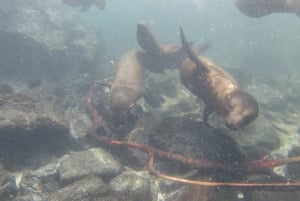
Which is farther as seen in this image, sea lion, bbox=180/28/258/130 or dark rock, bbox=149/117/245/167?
dark rock, bbox=149/117/245/167

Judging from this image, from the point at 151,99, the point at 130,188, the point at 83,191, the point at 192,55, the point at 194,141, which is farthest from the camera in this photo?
the point at 151,99

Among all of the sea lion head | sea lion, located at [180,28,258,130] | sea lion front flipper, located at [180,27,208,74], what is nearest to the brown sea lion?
sea lion, located at [180,28,258,130]

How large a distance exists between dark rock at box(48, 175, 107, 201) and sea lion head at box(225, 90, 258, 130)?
9.23 ft

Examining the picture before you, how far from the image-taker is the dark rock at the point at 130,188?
6.24 m

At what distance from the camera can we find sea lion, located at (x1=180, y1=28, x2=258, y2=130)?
6.02 meters

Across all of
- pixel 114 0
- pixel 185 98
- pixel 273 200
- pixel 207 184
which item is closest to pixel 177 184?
pixel 207 184

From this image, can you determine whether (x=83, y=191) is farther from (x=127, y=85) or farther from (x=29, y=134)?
→ (x=127, y=85)

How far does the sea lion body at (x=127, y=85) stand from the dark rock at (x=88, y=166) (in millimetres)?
1659

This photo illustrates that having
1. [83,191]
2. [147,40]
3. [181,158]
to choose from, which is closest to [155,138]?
[181,158]

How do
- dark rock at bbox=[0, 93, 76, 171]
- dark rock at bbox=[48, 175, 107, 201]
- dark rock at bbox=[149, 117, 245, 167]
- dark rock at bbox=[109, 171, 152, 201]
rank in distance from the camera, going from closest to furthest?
1. dark rock at bbox=[48, 175, 107, 201]
2. dark rock at bbox=[109, 171, 152, 201]
3. dark rock at bbox=[149, 117, 245, 167]
4. dark rock at bbox=[0, 93, 76, 171]

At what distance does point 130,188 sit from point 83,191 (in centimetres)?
100

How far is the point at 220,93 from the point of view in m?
7.21

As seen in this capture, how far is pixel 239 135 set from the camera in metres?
8.32

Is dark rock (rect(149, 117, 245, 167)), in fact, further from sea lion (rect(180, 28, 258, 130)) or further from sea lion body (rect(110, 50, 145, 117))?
sea lion body (rect(110, 50, 145, 117))
